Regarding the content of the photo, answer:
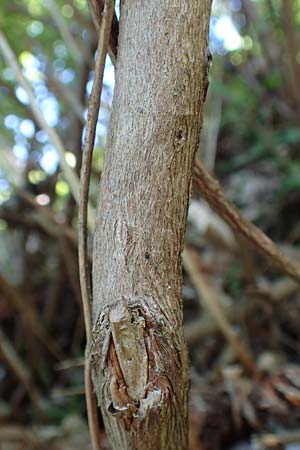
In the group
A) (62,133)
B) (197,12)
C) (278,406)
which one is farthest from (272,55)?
(197,12)

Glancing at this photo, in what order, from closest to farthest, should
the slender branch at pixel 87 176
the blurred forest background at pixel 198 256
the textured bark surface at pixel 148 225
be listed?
the textured bark surface at pixel 148 225 < the slender branch at pixel 87 176 < the blurred forest background at pixel 198 256

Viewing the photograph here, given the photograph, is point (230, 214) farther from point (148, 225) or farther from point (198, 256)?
point (198, 256)

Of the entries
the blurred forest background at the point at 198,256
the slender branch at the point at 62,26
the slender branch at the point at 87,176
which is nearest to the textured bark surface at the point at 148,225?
the slender branch at the point at 87,176

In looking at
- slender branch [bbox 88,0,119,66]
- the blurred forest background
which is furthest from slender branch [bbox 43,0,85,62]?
slender branch [bbox 88,0,119,66]

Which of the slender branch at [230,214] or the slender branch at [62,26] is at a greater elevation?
the slender branch at [62,26]

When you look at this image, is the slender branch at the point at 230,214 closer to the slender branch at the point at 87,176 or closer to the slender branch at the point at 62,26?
the slender branch at the point at 87,176

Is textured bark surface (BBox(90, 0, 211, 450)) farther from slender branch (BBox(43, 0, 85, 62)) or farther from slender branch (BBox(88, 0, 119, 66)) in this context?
slender branch (BBox(43, 0, 85, 62))
